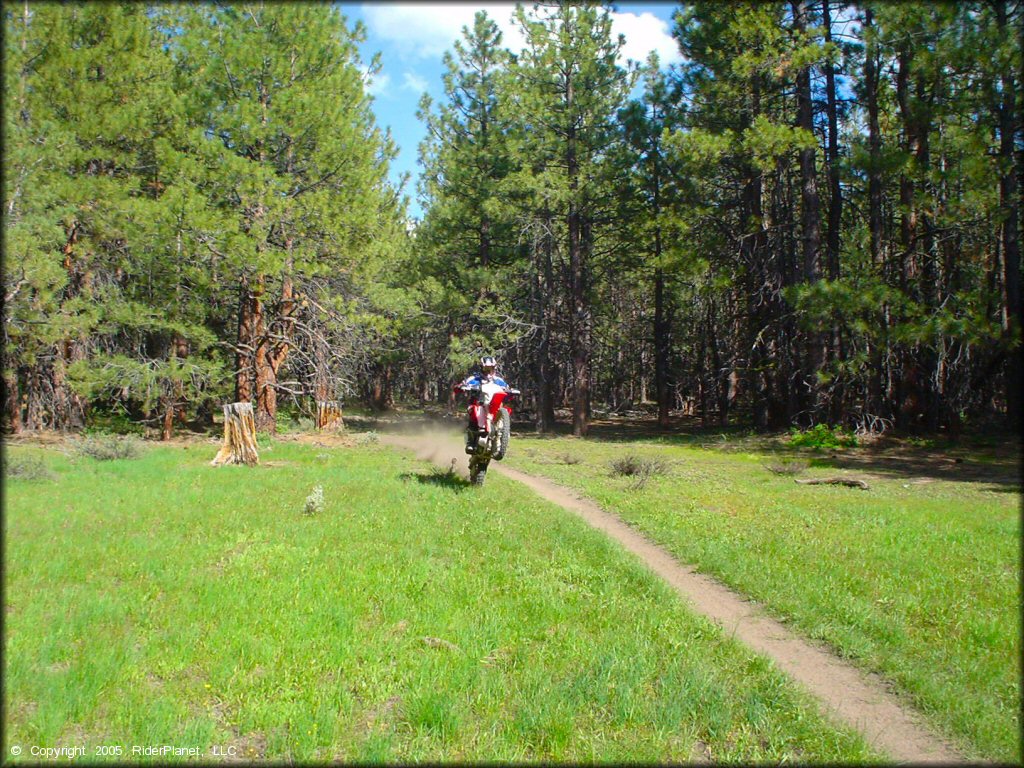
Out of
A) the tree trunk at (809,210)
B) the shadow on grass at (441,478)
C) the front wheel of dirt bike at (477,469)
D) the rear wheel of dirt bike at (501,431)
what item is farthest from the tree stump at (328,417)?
the tree trunk at (809,210)

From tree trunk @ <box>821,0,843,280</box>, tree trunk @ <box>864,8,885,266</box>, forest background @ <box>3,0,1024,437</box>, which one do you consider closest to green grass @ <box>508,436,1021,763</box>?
forest background @ <box>3,0,1024,437</box>

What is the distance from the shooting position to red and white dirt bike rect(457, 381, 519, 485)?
35.1 feet

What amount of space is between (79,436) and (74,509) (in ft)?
31.6

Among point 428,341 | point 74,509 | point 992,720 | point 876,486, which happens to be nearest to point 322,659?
point 992,720

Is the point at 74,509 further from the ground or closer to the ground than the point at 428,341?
closer to the ground

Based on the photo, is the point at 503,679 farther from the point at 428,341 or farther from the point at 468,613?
the point at 428,341

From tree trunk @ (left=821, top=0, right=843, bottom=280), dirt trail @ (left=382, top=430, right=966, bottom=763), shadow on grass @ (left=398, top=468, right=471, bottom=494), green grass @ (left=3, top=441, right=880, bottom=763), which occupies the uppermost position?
tree trunk @ (left=821, top=0, right=843, bottom=280)

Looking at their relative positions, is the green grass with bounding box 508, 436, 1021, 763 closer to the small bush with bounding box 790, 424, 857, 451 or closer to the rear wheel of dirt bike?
the rear wheel of dirt bike

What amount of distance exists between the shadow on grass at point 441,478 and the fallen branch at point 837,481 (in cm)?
680

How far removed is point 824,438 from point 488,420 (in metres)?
12.8

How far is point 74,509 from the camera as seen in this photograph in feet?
27.2

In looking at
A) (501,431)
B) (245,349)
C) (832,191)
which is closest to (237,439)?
(501,431)

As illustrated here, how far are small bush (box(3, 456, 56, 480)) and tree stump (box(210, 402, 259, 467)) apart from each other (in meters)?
4.12

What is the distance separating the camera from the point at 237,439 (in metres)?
14.3
